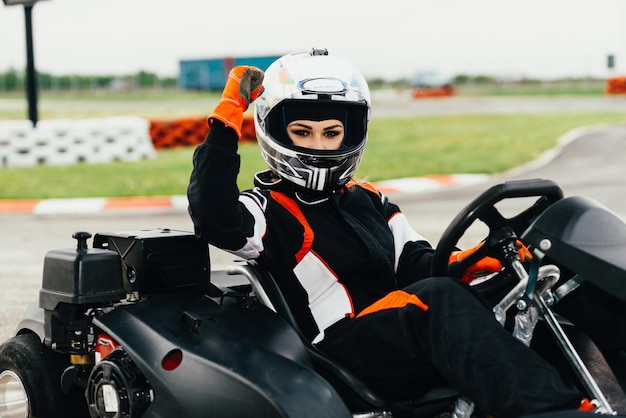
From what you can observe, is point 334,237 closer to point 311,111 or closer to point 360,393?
point 311,111

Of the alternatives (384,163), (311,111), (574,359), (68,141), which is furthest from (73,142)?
(574,359)

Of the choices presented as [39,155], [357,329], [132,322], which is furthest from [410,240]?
[39,155]

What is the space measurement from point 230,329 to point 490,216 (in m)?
0.81

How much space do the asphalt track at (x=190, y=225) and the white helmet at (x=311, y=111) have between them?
8.20 ft

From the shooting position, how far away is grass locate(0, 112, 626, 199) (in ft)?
38.2

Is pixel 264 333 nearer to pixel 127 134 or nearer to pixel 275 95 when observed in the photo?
pixel 275 95

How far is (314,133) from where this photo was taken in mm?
3227

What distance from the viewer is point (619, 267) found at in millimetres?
2266

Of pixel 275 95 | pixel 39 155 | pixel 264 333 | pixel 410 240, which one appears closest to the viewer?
pixel 264 333

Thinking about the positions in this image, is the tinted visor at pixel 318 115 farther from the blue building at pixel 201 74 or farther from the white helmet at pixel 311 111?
the blue building at pixel 201 74

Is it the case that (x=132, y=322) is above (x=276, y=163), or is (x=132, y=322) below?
below

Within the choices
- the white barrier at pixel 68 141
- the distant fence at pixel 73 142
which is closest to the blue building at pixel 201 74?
the distant fence at pixel 73 142

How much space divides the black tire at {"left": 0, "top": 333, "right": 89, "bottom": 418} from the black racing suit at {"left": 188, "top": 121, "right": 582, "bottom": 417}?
77 centimetres

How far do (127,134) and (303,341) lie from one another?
12435 millimetres
